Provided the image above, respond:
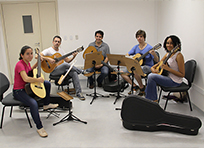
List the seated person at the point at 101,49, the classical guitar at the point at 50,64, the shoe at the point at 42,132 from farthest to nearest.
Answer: the seated person at the point at 101,49 → the classical guitar at the point at 50,64 → the shoe at the point at 42,132

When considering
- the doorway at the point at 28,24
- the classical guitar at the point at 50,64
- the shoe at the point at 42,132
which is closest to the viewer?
the shoe at the point at 42,132

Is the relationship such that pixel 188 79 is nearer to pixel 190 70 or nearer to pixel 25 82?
pixel 190 70

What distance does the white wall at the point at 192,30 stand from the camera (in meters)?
2.70

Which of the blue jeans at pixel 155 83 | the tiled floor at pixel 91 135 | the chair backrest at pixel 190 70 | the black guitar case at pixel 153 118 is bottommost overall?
the tiled floor at pixel 91 135

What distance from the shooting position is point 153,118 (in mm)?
2193

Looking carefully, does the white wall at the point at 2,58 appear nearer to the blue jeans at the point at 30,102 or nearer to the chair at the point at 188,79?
the blue jeans at the point at 30,102

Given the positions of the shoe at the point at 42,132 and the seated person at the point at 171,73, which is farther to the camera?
the seated person at the point at 171,73

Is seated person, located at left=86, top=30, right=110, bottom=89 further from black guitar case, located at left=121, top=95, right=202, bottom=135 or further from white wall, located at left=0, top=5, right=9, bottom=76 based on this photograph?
white wall, located at left=0, top=5, right=9, bottom=76

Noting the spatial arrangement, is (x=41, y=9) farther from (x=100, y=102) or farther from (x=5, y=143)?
(x=5, y=143)

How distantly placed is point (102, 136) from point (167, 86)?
1264 millimetres

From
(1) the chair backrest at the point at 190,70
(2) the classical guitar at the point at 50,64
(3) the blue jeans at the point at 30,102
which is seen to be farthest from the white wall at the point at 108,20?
(3) the blue jeans at the point at 30,102

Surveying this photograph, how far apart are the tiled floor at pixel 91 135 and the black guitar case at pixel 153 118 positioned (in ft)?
0.23

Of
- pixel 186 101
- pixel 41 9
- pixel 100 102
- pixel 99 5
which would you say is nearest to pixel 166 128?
pixel 186 101

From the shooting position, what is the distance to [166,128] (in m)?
2.23
